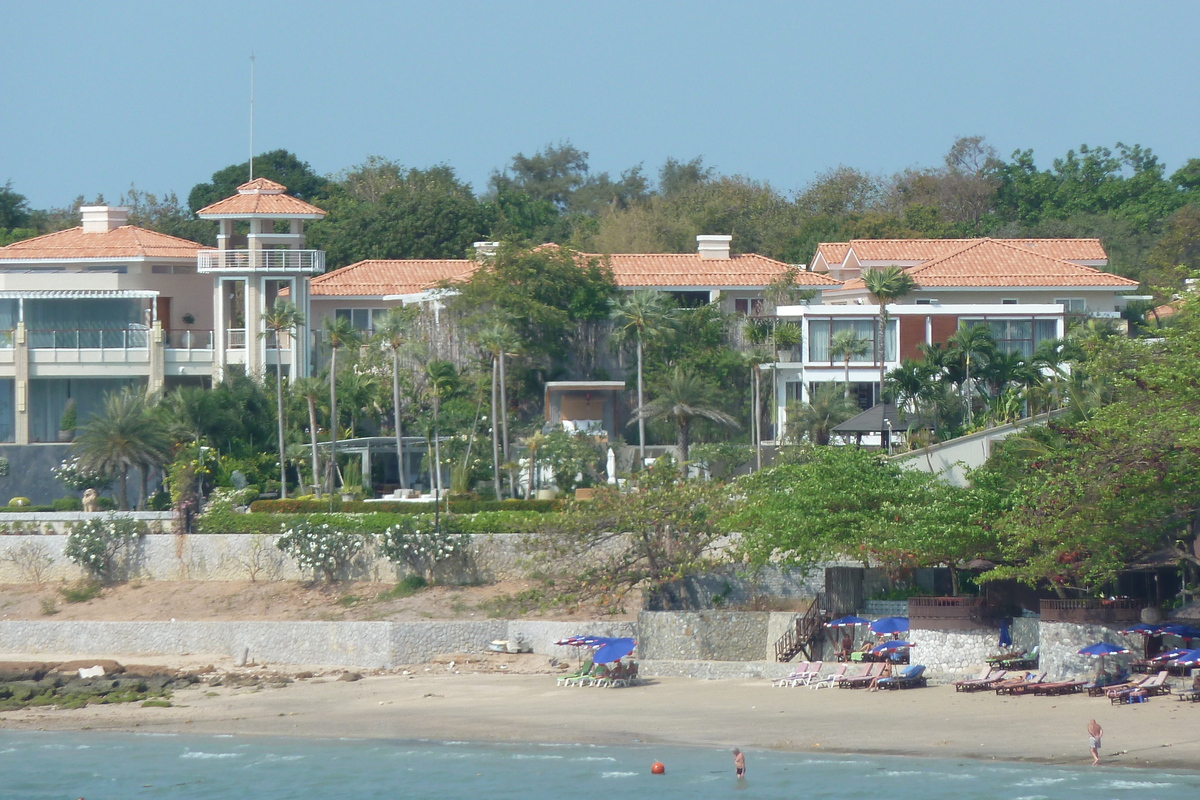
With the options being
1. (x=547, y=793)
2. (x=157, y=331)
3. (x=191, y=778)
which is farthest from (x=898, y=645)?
(x=157, y=331)

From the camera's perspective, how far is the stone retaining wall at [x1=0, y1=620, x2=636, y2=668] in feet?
131

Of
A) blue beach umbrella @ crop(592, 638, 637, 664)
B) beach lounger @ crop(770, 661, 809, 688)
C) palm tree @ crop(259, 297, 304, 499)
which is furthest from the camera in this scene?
palm tree @ crop(259, 297, 304, 499)

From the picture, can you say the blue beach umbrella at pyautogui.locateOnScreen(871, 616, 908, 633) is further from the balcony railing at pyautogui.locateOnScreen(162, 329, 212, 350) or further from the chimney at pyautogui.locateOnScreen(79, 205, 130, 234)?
the chimney at pyautogui.locateOnScreen(79, 205, 130, 234)

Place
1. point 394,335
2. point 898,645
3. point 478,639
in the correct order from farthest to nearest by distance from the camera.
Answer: point 394,335 → point 478,639 → point 898,645

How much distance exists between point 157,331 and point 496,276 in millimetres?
12108

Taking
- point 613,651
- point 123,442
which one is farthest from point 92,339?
point 613,651

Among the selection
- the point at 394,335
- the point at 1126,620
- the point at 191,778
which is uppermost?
the point at 394,335

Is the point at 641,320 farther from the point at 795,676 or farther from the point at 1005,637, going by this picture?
the point at 1005,637

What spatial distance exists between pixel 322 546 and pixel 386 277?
21777 millimetres

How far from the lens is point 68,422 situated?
178 feet

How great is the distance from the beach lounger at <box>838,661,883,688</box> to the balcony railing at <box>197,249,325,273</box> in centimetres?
2941

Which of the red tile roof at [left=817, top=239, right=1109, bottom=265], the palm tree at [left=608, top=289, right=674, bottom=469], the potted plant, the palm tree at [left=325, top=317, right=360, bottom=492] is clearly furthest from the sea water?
the red tile roof at [left=817, top=239, right=1109, bottom=265]

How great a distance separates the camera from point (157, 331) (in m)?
55.2

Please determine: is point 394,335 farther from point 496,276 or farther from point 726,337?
point 726,337
